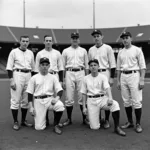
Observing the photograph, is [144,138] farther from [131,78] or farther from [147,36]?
[147,36]

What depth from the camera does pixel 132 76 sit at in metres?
4.52

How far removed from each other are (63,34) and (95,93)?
25.7 m

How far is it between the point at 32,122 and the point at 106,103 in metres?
2.01

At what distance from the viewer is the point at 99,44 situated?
4.99m

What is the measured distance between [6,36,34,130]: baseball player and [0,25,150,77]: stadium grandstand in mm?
20764

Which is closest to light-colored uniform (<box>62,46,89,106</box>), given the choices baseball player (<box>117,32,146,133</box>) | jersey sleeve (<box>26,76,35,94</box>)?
jersey sleeve (<box>26,76,35,94</box>)

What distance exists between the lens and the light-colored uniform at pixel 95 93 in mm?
4543

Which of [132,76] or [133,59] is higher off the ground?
[133,59]

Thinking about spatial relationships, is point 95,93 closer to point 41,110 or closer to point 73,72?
point 73,72

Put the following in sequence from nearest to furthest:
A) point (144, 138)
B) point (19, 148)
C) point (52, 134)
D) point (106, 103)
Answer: point (19, 148)
point (144, 138)
point (52, 134)
point (106, 103)

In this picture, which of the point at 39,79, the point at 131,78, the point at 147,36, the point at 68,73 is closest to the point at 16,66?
the point at 39,79

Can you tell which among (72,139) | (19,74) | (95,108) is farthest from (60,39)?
(72,139)

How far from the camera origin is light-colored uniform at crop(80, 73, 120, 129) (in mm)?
4543

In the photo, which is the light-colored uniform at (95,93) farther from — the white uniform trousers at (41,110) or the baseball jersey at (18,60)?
the baseball jersey at (18,60)
